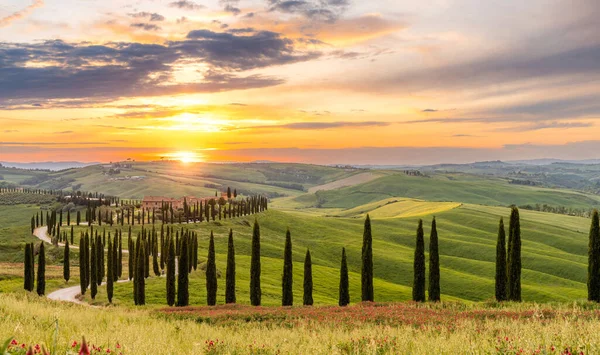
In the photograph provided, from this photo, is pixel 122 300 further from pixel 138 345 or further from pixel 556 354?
pixel 556 354

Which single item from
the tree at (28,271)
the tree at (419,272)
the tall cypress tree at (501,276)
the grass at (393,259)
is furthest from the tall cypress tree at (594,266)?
the tree at (28,271)

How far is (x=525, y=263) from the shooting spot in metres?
136

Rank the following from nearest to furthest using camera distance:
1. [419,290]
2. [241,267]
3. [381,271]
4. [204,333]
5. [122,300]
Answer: [204,333]
[419,290]
[122,300]
[241,267]
[381,271]

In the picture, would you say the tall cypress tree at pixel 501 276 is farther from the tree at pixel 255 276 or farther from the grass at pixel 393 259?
the tree at pixel 255 276

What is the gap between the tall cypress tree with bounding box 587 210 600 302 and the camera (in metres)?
61.1

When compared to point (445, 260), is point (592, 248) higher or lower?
higher

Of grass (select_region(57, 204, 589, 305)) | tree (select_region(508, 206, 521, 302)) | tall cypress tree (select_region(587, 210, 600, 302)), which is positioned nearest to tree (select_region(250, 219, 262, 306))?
grass (select_region(57, 204, 589, 305))

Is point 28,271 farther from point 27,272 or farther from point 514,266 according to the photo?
point 514,266

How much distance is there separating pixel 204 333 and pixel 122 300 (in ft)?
210

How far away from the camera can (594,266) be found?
202 feet

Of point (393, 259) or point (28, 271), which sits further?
point (393, 259)

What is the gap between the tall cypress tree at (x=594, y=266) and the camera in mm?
61062

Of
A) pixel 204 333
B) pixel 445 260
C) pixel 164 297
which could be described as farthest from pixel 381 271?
pixel 204 333

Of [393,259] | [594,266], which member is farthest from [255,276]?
[393,259]
